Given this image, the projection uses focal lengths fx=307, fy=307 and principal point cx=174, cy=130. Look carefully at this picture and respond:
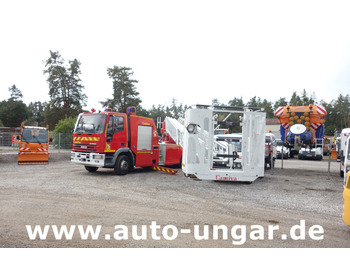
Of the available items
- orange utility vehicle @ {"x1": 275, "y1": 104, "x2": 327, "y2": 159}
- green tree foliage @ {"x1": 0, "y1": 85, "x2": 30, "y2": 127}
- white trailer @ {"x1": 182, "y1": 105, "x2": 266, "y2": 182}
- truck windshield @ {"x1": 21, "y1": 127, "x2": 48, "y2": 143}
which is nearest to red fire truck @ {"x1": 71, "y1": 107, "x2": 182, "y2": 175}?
white trailer @ {"x1": 182, "y1": 105, "x2": 266, "y2": 182}

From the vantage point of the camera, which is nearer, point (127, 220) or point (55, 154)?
point (127, 220)

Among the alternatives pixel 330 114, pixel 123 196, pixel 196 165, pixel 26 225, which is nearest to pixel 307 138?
pixel 196 165

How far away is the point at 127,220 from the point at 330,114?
3834 inches

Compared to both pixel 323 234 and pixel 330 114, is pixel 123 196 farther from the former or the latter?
pixel 330 114

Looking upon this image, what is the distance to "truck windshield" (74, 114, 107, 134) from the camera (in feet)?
38.2

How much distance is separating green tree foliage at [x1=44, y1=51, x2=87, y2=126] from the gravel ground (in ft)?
125

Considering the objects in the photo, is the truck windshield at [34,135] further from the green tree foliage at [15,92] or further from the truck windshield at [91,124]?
the green tree foliage at [15,92]

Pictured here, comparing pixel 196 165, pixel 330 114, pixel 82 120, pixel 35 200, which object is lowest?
pixel 35 200

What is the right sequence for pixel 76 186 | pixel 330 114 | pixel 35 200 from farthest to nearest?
pixel 330 114, pixel 76 186, pixel 35 200

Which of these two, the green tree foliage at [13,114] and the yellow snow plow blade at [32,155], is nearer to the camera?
the yellow snow plow blade at [32,155]

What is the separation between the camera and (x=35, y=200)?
7508 millimetres

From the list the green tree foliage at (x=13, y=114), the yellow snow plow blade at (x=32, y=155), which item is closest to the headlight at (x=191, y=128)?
the yellow snow plow blade at (x=32, y=155)

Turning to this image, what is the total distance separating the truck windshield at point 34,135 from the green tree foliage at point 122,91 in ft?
110

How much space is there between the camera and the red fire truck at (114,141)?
1159 centimetres
